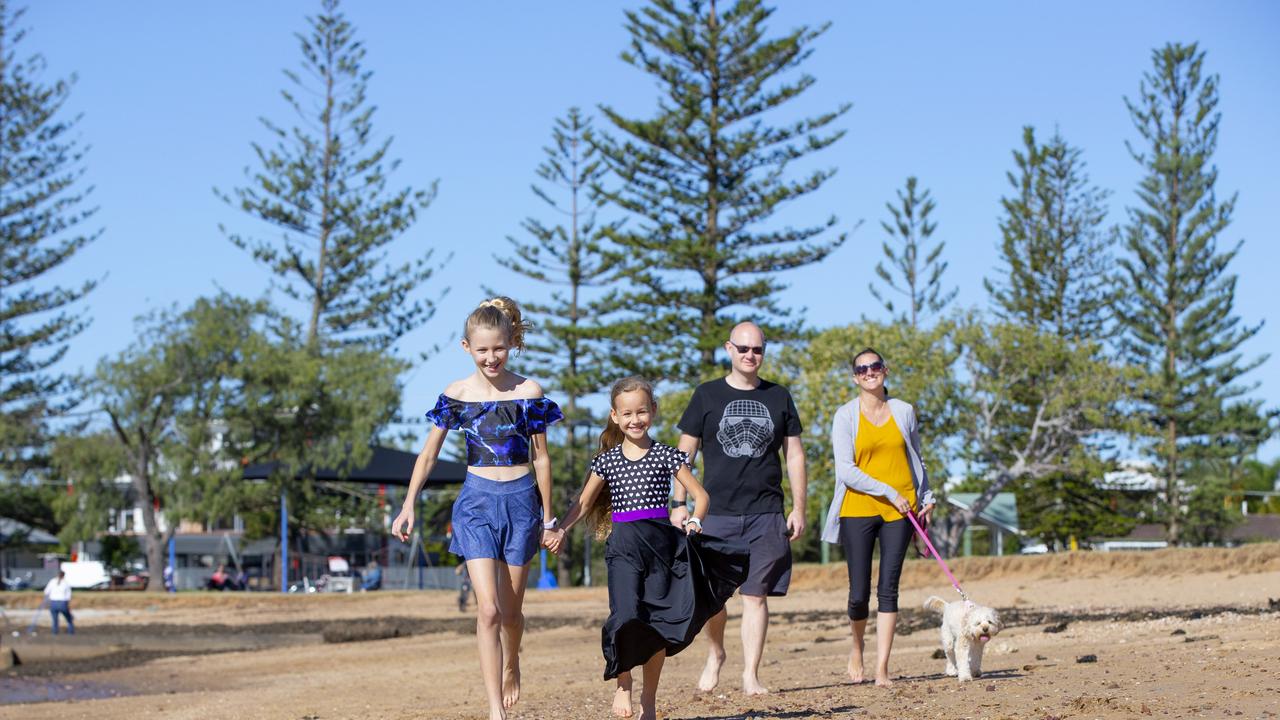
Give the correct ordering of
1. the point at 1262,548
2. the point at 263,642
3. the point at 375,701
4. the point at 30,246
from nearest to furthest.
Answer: the point at 375,701 < the point at 1262,548 < the point at 263,642 < the point at 30,246

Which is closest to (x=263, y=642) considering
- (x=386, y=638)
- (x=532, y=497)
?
(x=386, y=638)

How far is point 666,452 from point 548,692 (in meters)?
2.80

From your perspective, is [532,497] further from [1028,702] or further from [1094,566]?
[1094,566]

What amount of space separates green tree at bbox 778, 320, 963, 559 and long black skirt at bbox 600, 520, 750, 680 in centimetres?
2219

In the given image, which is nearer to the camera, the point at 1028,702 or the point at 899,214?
the point at 1028,702

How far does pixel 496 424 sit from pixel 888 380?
24.4 m

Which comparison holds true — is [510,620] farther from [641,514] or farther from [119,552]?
[119,552]

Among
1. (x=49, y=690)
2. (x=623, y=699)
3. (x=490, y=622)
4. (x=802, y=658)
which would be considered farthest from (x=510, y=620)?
(x=49, y=690)

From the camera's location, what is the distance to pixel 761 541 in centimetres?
636

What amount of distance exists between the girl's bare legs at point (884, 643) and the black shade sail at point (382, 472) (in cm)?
2871

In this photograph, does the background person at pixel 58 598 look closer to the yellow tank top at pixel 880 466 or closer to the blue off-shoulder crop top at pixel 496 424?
the yellow tank top at pixel 880 466

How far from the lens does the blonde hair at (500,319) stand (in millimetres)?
5430

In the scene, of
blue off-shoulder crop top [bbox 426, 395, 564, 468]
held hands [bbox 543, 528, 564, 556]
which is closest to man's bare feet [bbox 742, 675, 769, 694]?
held hands [bbox 543, 528, 564, 556]

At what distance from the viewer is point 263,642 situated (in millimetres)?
18156
